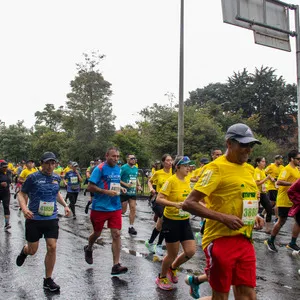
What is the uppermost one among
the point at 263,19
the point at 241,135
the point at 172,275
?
the point at 263,19

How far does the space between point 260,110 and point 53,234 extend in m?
43.0

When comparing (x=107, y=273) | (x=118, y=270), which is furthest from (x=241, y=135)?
(x=107, y=273)

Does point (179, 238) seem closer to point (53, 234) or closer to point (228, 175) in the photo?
point (53, 234)

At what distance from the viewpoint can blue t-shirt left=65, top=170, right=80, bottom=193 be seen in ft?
44.3

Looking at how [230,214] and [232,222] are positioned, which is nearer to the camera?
[232,222]

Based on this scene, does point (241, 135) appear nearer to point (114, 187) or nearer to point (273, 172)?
point (114, 187)

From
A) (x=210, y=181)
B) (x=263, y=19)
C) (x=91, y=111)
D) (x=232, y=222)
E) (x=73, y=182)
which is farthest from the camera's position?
(x=91, y=111)

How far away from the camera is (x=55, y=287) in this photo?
5.66 m

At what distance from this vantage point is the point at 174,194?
19.7 feet

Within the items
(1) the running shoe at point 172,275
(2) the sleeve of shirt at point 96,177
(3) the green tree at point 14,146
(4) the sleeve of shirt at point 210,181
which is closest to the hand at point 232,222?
(4) the sleeve of shirt at point 210,181

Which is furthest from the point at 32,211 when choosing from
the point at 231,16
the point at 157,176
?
the point at 231,16

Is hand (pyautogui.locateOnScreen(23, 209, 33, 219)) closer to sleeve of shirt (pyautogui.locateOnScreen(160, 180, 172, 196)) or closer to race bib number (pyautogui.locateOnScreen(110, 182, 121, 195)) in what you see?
race bib number (pyautogui.locateOnScreen(110, 182, 121, 195))

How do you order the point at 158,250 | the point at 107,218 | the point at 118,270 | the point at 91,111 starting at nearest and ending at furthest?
the point at 118,270
the point at 107,218
the point at 158,250
the point at 91,111

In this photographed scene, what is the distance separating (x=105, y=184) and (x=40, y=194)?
1.16 meters
